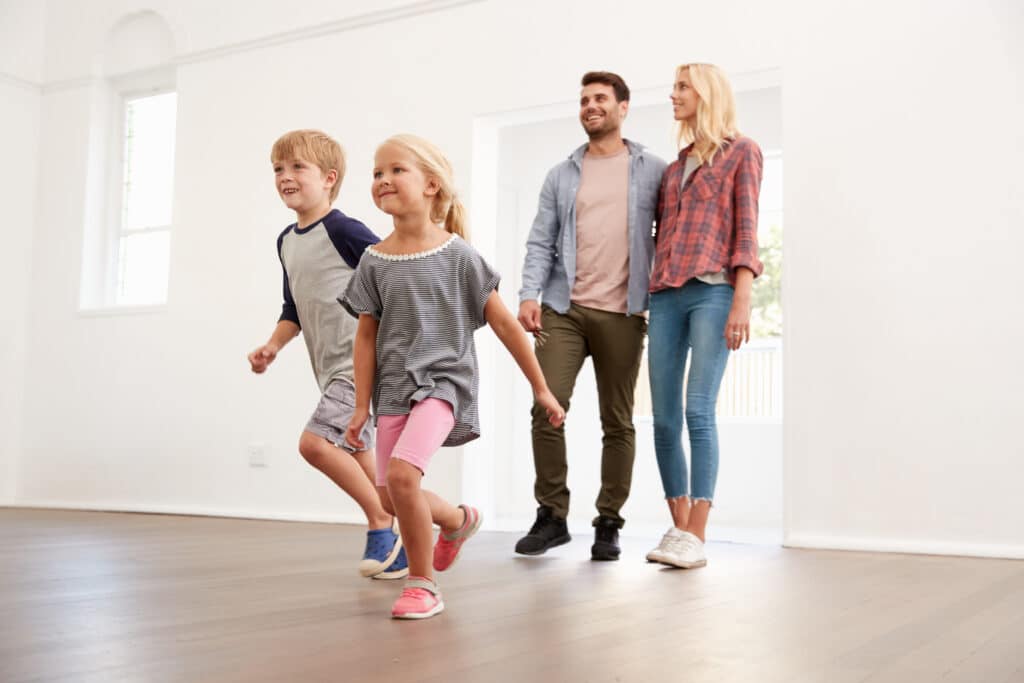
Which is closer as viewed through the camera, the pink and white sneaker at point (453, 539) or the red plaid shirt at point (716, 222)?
the pink and white sneaker at point (453, 539)

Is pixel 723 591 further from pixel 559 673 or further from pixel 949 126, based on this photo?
pixel 949 126

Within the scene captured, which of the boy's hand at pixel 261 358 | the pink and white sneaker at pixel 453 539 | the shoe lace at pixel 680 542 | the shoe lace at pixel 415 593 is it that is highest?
the boy's hand at pixel 261 358

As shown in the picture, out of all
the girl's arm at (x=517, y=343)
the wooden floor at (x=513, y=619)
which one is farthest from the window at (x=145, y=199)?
the girl's arm at (x=517, y=343)

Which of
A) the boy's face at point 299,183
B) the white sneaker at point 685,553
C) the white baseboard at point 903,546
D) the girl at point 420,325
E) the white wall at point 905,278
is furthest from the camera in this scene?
the white wall at point 905,278

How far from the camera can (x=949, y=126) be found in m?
3.68

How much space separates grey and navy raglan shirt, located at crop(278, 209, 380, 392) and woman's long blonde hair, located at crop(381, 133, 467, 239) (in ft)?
1.43

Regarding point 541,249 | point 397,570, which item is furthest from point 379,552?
point 541,249

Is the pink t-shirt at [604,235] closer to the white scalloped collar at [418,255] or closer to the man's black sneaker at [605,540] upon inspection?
the man's black sneaker at [605,540]

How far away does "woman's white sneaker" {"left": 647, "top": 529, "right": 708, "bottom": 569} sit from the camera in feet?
9.55

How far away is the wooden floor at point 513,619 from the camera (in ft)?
4.94

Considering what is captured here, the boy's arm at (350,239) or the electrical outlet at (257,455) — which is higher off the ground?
the boy's arm at (350,239)

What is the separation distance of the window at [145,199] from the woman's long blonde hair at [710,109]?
3.72 meters

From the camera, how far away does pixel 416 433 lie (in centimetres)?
205

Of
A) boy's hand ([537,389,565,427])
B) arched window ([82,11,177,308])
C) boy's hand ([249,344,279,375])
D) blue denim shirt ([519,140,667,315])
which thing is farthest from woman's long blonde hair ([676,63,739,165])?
arched window ([82,11,177,308])
